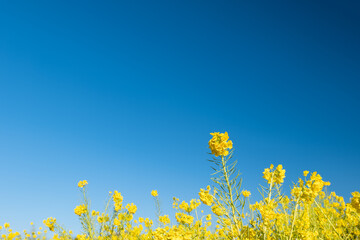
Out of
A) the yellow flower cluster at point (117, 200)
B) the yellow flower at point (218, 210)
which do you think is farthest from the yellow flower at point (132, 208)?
the yellow flower at point (218, 210)

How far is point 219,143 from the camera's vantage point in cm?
234

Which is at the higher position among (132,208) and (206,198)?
(132,208)

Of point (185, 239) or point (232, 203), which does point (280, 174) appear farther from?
point (185, 239)

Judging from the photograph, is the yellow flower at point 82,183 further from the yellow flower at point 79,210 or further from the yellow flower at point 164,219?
the yellow flower at point 164,219

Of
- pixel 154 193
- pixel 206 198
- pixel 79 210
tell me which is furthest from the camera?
pixel 154 193

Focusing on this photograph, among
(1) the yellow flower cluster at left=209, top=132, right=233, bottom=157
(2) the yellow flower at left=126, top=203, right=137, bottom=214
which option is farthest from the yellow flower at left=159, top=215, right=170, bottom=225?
(1) the yellow flower cluster at left=209, top=132, right=233, bottom=157

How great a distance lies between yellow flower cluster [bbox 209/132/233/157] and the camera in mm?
2307

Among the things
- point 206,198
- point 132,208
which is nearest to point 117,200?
point 132,208

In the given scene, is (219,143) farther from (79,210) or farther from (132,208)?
(132,208)

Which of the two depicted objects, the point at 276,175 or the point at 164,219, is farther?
the point at 164,219

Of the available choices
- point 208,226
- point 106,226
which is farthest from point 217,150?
point 208,226

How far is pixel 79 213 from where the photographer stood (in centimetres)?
426

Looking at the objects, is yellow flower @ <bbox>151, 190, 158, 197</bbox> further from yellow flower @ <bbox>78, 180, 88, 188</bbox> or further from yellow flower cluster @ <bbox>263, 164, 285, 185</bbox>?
yellow flower cluster @ <bbox>263, 164, 285, 185</bbox>

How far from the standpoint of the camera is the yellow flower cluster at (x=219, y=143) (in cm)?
231
